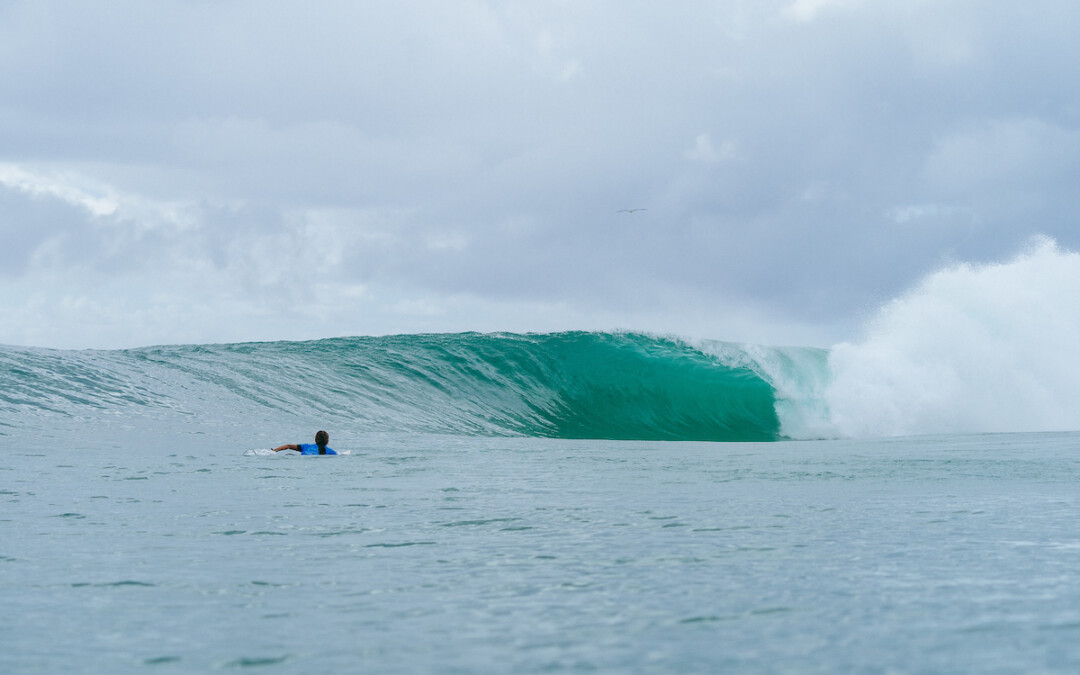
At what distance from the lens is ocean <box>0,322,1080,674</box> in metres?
3.39

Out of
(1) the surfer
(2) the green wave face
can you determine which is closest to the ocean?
(1) the surfer

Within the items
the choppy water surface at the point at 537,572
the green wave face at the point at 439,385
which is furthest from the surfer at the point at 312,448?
the green wave face at the point at 439,385

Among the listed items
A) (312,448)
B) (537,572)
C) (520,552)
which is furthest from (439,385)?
(537,572)

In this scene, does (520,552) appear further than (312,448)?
No

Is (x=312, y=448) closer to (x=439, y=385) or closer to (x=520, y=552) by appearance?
(x=520, y=552)

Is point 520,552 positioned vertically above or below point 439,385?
below

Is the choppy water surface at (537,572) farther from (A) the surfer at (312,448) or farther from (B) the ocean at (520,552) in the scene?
(A) the surfer at (312,448)

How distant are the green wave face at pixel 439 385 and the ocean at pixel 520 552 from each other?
1313mm

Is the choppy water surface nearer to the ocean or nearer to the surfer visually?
the ocean

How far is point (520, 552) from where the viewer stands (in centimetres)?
536

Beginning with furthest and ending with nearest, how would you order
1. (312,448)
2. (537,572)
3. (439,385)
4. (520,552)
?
(439,385) < (312,448) < (520,552) < (537,572)

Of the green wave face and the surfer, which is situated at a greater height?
the green wave face

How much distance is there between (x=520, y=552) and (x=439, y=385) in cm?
1901

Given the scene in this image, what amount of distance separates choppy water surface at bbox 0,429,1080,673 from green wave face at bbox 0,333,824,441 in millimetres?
8487
